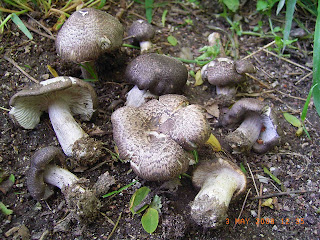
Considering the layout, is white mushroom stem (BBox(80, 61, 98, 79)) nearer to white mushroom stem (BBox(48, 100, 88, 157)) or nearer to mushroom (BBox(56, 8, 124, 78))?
mushroom (BBox(56, 8, 124, 78))

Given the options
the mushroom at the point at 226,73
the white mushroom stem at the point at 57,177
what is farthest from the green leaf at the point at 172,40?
the white mushroom stem at the point at 57,177

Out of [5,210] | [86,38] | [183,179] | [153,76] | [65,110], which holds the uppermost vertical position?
[86,38]

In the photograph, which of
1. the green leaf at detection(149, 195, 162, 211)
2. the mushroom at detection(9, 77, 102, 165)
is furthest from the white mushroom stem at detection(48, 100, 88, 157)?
the green leaf at detection(149, 195, 162, 211)

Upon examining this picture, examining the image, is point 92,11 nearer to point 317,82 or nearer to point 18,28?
point 18,28

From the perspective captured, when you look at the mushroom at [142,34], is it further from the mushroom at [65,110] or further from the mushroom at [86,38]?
the mushroom at [65,110]

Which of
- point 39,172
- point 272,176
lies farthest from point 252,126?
point 39,172

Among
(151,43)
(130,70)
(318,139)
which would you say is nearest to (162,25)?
(151,43)

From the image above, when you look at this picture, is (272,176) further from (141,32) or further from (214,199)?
(141,32)
